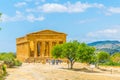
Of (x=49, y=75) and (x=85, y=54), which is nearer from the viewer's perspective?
(x=49, y=75)

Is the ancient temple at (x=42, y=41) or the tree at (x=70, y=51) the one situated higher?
the ancient temple at (x=42, y=41)

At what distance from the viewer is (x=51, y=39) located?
137 m

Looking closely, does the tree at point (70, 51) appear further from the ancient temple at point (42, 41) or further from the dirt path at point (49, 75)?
the ancient temple at point (42, 41)

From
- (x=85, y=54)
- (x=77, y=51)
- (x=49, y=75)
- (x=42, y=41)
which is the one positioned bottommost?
(x=49, y=75)

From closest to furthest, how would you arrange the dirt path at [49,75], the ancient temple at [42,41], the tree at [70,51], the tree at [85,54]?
the dirt path at [49,75]
the tree at [85,54]
the tree at [70,51]
the ancient temple at [42,41]

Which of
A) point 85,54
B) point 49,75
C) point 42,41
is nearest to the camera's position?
point 49,75

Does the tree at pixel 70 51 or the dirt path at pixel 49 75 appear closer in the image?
the dirt path at pixel 49 75

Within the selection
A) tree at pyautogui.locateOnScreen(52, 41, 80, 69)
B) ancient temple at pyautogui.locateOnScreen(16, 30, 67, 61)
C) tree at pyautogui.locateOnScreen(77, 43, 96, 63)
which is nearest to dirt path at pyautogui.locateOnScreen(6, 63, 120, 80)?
tree at pyautogui.locateOnScreen(77, 43, 96, 63)

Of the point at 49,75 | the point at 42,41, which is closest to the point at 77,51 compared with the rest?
the point at 49,75

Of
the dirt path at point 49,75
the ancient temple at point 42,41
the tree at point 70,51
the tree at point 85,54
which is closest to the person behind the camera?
the dirt path at point 49,75

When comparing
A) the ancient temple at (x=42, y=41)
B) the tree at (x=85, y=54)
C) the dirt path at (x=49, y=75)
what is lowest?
the dirt path at (x=49, y=75)

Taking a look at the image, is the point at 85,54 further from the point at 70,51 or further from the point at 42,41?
the point at 42,41

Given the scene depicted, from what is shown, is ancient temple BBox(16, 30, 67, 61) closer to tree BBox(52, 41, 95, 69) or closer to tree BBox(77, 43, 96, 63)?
tree BBox(52, 41, 95, 69)

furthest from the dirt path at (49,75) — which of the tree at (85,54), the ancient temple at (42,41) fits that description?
the ancient temple at (42,41)
